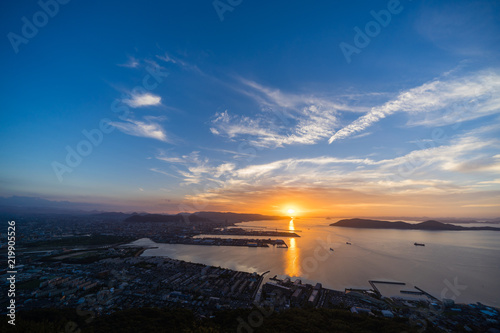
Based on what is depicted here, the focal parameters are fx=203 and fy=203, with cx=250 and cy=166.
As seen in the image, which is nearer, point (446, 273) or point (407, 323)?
point (407, 323)

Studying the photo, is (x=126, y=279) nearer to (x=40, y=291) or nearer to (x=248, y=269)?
(x=40, y=291)

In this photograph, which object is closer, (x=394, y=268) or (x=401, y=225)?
(x=394, y=268)

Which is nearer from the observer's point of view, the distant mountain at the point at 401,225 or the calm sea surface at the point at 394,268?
the calm sea surface at the point at 394,268

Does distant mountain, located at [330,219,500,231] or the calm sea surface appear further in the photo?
distant mountain, located at [330,219,500,231]

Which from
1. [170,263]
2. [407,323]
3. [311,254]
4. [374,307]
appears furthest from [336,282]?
[170,263]

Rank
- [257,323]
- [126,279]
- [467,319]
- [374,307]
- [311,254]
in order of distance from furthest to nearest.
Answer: [311,254] < [126,279] < [374,307] < [467,319] < [257,323]

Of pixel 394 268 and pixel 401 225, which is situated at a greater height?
pixel 394 268

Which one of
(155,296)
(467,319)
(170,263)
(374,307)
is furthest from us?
(170,263)

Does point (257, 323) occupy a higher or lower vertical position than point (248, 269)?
higher

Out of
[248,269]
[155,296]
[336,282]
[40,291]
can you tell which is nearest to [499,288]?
[336,282]
